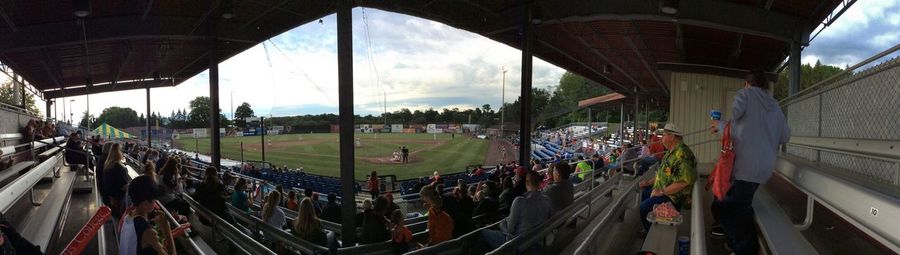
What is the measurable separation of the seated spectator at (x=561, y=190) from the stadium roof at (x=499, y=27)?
4245 mm

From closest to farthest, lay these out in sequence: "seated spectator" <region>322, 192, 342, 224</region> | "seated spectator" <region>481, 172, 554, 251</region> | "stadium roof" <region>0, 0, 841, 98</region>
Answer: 1. "seated spectator" <region>481, 172, 554, 251</region>
2. "seated spectator" <region>322, 192, 342, 224</region>
3. "stadium roof" <region>0, 0, 841, 98</region>

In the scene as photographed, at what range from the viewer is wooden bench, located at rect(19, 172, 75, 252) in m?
4.00

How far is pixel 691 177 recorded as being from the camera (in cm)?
348

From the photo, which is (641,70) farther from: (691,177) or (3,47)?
(3,47)

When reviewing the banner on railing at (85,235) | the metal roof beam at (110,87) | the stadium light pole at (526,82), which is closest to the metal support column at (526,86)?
the stadium light pole at (526,82)

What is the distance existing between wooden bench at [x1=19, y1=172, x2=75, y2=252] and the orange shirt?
3505 mm

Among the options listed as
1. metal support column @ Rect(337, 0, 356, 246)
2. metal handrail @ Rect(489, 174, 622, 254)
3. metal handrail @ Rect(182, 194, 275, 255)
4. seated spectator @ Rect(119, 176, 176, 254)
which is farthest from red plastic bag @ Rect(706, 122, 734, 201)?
metal support column @ Rect(337, 0, 356, 246)

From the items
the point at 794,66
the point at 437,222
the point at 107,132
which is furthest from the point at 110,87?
the point at 794,66

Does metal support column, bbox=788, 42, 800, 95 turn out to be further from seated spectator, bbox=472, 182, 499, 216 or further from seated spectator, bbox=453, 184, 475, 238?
seated spectator, bbox=453, 184, 475, 238

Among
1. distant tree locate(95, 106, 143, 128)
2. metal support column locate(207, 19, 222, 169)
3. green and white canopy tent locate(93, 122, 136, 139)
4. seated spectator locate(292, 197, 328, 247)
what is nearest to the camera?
seated spectator locate(292, 197, 328, 247)

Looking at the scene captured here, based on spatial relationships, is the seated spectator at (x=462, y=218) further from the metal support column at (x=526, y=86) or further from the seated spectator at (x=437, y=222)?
the metal support column at (x=526, y=86)

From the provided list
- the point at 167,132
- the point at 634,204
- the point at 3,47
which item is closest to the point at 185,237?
the point at 634,204

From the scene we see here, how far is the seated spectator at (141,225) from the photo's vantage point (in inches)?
102

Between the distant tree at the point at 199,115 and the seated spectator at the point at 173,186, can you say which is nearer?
the seated spectator at the point at 173,186
